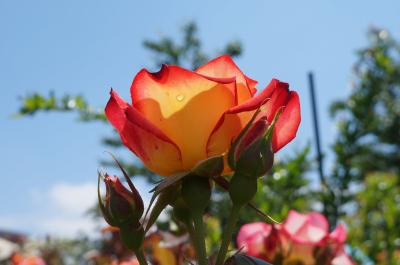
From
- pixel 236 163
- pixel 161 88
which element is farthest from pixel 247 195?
pixel 161 88

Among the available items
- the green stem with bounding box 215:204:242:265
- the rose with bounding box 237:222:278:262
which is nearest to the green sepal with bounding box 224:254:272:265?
the green stem with bounding box 215:204:242:265

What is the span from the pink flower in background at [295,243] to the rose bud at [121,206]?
0.47 m

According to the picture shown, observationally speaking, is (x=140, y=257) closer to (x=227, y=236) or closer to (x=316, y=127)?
(x=227, y=236)

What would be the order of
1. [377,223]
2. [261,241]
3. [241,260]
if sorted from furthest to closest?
[377,223] < [261,241] < [241,260]

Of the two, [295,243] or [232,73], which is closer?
[232,73]

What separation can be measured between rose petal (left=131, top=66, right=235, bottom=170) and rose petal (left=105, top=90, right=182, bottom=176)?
13mm

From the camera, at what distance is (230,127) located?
1.75 ft

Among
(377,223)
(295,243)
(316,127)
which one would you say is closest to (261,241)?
(295,243)

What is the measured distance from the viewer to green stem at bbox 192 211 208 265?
0.50 metres

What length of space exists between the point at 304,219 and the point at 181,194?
1.90 ft

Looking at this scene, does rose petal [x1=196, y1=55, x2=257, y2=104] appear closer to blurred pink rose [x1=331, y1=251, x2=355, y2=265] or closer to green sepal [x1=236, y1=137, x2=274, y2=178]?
green sepal [x1=236, y1=137, x2=274, y2=178]

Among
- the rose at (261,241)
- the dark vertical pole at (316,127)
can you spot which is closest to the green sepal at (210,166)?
the rose at (261,241)

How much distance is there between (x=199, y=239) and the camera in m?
0.51

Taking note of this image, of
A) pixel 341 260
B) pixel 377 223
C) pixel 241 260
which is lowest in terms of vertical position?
pixel 241 260
